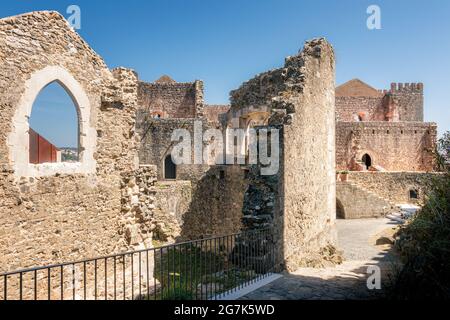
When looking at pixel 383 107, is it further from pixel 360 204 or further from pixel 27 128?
pixel 27 128

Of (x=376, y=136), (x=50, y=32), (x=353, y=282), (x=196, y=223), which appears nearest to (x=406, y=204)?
Result: (x=376, y=136)

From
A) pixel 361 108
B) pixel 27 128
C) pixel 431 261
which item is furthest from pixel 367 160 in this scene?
pixel 27 128

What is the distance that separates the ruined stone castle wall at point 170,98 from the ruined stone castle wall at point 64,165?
2065 cm

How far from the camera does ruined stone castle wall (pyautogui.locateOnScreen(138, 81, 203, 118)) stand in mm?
29672

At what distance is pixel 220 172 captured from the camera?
12305 millimetres

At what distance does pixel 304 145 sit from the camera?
9680 mm

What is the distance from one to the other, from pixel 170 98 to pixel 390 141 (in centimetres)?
1707

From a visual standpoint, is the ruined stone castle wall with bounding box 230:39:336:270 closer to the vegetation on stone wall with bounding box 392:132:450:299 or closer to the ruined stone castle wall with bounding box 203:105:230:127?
the vegetation on stone wall with bounding box 392:132:450:299

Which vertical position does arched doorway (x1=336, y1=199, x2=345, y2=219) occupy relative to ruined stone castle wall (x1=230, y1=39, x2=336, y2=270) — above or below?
below

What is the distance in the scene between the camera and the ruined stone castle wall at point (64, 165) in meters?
6.30

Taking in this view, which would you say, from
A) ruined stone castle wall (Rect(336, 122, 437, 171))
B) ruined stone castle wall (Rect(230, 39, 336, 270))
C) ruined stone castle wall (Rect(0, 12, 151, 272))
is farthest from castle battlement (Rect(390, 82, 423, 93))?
ruined stone castle wall (Rect(0, 12, 151, 272))

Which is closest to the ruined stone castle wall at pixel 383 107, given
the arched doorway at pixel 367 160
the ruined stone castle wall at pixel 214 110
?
the arched doorway at pixel 367 160

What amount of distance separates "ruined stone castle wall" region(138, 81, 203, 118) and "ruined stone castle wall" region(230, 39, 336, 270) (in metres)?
16.8
